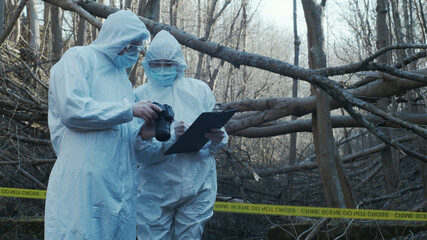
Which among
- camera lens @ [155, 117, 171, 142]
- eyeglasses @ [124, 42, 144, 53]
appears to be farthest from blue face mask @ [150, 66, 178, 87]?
camera lens @ [155, 117, 171, 142]

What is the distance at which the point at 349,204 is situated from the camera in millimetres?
5621

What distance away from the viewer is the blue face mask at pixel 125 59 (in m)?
2.95

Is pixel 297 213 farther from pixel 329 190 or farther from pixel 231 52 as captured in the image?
pixel 231 52

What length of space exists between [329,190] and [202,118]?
2.74m

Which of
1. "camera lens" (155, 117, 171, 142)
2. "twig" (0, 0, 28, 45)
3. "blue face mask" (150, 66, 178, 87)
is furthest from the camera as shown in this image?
"twig" (0, 0, 28, 45)

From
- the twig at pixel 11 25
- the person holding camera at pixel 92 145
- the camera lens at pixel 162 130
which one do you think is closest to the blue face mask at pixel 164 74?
the person holding camera at pixel 92 145

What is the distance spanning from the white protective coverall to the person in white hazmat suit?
1.61 ft

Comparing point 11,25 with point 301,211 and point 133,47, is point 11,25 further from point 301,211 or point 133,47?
point 301,211

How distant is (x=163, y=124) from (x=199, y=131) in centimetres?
42

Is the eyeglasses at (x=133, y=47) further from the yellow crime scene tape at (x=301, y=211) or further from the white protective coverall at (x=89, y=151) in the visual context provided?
the yellow crime scene tape at (x=301, y=211)

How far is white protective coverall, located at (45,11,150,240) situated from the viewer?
2531mm

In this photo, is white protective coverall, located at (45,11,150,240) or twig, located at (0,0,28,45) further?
twig, located at (0,0,28,45)

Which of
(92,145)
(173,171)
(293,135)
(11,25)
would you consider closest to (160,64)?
(173,171)

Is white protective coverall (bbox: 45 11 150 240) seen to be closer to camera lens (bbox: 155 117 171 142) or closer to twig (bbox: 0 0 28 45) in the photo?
camera lens (bbox: 155 117 171 142)
